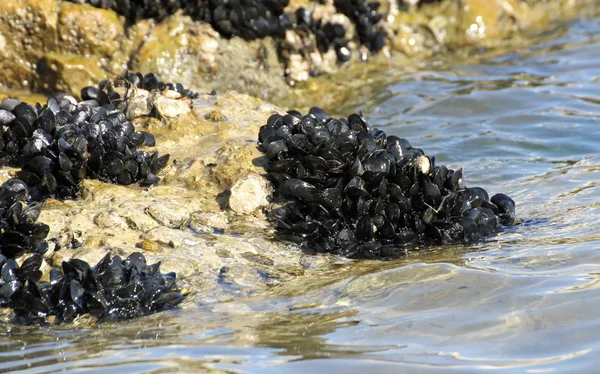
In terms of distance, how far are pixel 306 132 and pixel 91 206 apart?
1.78 metres

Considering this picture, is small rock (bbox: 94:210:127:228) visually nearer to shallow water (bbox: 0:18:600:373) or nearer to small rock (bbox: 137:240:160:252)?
small rock (bbox: 137:240:160:252)

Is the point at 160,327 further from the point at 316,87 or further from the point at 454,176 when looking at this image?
the point at 316,87

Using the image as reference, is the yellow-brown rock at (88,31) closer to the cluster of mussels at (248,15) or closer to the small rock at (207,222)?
the cluster of mussels at (248,15)

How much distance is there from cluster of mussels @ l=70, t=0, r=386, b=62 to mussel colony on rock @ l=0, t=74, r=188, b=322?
10.9ft

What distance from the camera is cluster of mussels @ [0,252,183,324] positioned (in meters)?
4.67

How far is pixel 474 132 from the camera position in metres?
9.38

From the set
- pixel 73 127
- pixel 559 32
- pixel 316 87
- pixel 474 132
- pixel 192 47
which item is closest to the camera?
pixel 73 127

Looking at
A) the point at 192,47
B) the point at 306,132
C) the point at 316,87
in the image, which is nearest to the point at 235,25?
the point at 192,47

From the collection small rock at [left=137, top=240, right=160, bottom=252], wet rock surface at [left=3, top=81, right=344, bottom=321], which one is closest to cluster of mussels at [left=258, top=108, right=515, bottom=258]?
wet rock surface at [left=3, top=81, right=344, bottom=321]

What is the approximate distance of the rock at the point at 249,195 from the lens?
19.0 ft

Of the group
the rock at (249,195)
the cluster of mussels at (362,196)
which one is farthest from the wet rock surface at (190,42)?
the rock at (249,195)

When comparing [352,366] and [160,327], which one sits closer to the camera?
[352,366]

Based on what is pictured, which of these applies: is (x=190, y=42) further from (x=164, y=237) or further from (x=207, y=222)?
(x=164, y=237)

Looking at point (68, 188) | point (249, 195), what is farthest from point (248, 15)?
point (68, 188)
